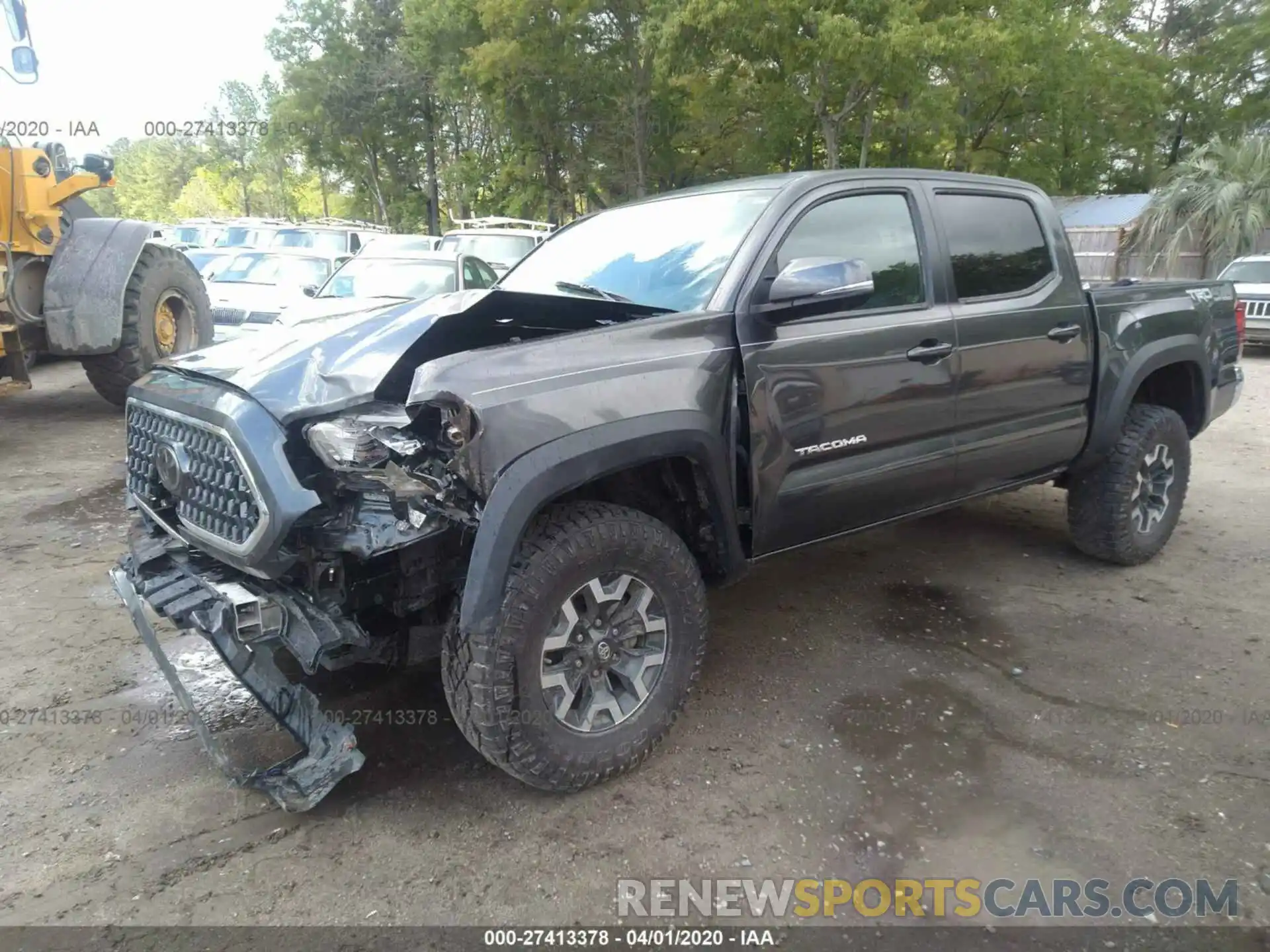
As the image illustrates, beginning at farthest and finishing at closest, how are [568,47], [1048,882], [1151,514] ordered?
[568,47] < [1151,514] < [1048,882]

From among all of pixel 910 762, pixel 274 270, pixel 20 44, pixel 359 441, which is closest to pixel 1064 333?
pixel 910 762

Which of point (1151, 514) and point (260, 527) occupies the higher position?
point (260, 527)

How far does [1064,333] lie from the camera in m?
4.15

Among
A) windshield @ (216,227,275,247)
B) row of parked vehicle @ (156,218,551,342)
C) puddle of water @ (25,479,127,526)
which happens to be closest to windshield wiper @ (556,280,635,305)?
row of parked vehicle @ (156,218,551,342)

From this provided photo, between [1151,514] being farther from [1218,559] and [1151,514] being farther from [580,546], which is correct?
[580,546]

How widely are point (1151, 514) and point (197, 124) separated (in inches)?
423

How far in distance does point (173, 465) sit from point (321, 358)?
23.6 inches

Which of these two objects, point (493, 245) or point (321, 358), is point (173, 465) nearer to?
point (321, 358)

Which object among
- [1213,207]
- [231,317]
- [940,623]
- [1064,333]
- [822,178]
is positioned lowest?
[940,623]

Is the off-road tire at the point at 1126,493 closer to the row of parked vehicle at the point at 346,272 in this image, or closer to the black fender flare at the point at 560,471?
the black fender flare at the point at 560,471

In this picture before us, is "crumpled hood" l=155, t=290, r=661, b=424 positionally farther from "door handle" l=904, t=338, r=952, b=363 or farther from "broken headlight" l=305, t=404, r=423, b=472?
"door handle" l=904, t=338, r=952, b=363

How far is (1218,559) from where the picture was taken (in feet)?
16.7

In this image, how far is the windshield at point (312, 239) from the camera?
16.9 metres

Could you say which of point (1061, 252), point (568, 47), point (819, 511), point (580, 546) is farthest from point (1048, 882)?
point (568, 47)
